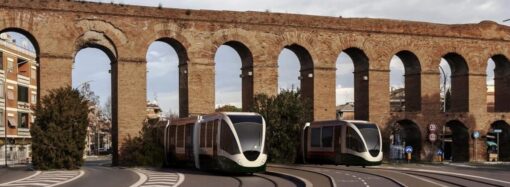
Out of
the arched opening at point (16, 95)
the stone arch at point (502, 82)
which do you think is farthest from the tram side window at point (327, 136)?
the arched opening at point (16, 95)

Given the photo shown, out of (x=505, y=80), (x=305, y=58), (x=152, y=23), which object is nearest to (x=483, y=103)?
(x=505, y=80)

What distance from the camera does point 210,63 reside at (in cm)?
4753

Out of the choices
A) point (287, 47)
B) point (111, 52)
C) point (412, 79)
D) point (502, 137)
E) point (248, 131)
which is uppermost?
point (287, 47)

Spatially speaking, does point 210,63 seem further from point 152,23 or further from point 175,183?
point 175,183

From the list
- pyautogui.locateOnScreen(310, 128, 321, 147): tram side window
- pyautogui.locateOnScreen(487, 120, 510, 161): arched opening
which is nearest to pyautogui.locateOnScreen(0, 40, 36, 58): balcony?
pyautogui.locateOnScreen(310, 128, 321, 147): tram side window

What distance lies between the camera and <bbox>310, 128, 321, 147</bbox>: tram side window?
42787mm

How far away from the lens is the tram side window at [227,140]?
2990cm

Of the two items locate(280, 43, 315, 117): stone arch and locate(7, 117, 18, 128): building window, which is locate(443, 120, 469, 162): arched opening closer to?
locate(280, 43, 315, 117): stone arch

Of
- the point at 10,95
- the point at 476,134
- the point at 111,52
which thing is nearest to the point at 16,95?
the point at 10,95

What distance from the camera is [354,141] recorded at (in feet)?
130

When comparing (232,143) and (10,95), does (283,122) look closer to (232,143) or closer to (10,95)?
(232,143)

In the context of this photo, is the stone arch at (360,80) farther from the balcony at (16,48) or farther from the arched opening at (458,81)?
the balcony at (16,48)

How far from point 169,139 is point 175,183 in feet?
49.5

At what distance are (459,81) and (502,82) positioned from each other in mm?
3761
